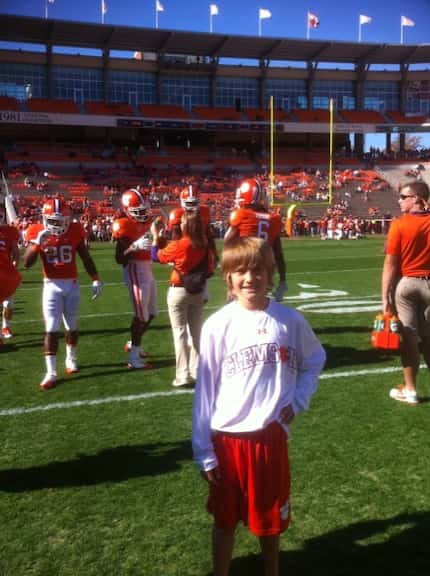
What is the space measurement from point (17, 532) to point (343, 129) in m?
52.5

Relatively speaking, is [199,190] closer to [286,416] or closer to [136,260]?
[136,260]

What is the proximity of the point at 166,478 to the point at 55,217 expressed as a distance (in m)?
3.08

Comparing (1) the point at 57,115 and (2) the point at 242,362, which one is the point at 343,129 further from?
(2) the point at 242,362

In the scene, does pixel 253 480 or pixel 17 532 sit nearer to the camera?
pixel 253 480

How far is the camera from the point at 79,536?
10.4 feet

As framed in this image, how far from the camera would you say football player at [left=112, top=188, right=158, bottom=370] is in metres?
6.32

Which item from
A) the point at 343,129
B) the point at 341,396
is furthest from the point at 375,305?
the point at 343,129

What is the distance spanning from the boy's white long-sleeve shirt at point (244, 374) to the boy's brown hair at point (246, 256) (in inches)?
7.5

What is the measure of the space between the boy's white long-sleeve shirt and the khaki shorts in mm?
2679

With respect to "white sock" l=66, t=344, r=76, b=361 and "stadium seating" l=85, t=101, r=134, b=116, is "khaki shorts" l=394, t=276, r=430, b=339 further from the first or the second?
"stadium seating" l=85, t=101, r=134, b=116

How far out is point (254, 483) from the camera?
2326mm

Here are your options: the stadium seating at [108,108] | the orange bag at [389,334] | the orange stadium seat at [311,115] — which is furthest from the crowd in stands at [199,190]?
the orange bag at [389,334]

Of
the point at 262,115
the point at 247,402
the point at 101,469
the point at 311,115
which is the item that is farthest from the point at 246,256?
the point at 311,115

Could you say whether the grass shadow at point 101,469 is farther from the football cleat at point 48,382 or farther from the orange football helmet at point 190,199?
the orange football helmet at point 190,199
